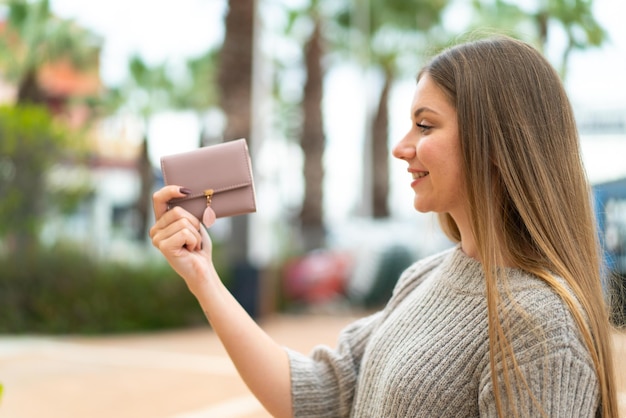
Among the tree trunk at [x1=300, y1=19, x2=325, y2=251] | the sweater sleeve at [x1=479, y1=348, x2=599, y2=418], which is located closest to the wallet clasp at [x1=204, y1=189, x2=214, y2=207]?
the sweater sleeve at [x1=479, y1=348, x2=599, y2=418]

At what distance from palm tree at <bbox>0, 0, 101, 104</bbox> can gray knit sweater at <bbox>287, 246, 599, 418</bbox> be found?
1565cm

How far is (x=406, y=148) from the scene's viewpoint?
1800mm

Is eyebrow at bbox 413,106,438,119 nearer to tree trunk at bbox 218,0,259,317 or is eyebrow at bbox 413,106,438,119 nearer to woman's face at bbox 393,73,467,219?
woman's face at bbox 393,73,467,219

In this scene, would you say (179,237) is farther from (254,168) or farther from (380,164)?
(380,164)

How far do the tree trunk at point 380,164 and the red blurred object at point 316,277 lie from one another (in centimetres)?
859

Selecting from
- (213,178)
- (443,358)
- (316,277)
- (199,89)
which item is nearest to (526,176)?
(443,358)

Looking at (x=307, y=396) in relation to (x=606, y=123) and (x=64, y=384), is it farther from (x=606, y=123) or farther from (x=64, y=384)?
(x=606, y=123)

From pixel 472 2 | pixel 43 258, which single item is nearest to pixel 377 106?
pixel 472 2

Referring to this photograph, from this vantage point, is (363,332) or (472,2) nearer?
(363,332)

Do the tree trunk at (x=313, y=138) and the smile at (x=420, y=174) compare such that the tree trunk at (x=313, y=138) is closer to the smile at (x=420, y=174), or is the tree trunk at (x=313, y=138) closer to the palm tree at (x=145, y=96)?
the palm tree at (x=145, y=96)

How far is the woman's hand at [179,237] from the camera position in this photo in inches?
73.5

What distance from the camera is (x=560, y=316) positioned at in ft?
4.94

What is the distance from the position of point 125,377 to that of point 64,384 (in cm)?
56

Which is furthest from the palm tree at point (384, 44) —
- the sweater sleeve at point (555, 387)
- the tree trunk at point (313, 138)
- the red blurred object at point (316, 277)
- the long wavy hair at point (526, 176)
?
the sweater sleeve at point (555, 387)
